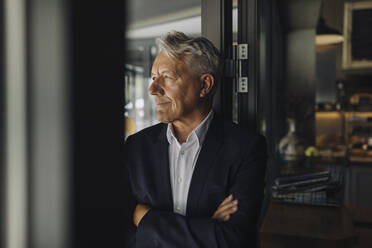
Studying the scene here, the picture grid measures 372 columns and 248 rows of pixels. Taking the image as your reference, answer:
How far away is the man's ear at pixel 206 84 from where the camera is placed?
47.2 inches

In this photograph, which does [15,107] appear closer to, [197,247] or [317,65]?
[197,247]

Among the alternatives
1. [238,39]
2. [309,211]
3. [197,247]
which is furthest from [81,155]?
[309,211]

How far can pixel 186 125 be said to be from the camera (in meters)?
1.26

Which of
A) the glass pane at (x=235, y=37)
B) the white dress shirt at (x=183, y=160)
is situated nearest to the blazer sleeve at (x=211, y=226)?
the white dress shirt at (x=183, y=160)

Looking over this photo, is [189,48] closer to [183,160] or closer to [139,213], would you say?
[183,160]

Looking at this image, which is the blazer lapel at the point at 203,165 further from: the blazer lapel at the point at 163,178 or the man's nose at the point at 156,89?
the man's nose at the point at 156,89

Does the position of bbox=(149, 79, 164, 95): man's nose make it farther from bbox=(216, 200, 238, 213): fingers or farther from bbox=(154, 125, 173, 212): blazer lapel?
bbox=(216, 200, 238, 213): fingers

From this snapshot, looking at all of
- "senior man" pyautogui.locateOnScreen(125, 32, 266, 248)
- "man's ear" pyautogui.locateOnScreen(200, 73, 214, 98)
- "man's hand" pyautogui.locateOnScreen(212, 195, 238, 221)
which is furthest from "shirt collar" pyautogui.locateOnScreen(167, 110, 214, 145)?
"man's hand" pyautogui.locateOnScreen(212, 195, 238, 221)

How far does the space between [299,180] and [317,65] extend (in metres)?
2.48

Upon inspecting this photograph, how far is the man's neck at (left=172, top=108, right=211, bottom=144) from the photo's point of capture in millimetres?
1245

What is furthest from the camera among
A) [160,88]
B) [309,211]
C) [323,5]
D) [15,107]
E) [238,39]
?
[323,5]

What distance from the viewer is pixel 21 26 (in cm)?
15

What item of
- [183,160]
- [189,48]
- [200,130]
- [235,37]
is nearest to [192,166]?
[183,160]

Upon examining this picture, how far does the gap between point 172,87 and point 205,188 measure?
37 centimetres
